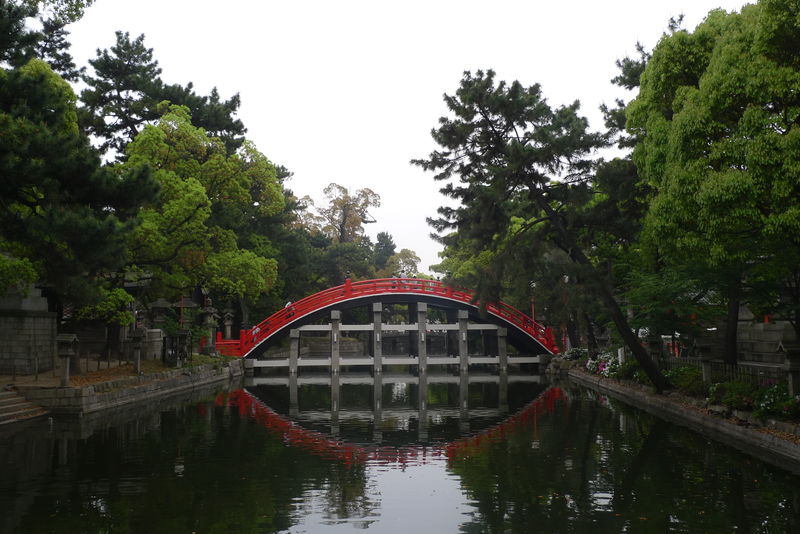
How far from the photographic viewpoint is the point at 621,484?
9.95 metres

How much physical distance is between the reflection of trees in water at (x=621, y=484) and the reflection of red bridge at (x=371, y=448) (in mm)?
429

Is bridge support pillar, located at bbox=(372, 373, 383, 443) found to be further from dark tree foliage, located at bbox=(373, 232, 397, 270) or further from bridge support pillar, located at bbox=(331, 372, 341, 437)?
dark tree foliage, located at bbox=(373, 232, 397, 270)

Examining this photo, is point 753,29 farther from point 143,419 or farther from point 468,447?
point 143,419

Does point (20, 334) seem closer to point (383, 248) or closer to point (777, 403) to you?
point (777, 403)

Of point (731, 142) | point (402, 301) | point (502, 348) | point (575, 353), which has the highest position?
point (731, 142)

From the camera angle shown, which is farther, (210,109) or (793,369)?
(210,109)

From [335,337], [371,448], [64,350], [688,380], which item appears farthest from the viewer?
[335,337]

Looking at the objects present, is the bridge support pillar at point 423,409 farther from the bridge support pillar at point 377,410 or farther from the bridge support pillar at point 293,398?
the bridge support pillar at point 293,398

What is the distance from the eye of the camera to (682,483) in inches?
390

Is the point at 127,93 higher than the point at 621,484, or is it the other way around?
the point at 127,93

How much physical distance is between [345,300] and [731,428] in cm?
2373

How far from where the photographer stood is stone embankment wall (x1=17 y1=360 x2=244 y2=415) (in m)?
17.6

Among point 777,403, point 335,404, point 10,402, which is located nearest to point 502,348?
point 335,404

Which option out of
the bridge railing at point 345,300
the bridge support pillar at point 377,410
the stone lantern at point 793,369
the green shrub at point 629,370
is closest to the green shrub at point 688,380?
the green shrub at point 629,370
